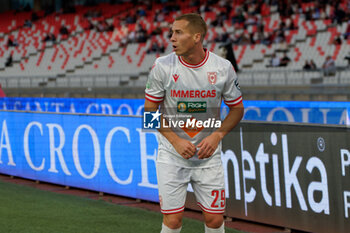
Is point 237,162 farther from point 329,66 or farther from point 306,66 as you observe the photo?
point 306,66

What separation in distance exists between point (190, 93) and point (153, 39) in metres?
30.2

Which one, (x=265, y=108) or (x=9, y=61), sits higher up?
(x=9, y=61)

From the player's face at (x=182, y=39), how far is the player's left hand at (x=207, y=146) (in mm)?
557

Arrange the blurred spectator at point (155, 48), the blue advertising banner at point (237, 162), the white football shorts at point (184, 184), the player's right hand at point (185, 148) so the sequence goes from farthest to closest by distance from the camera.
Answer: the blurred spectator at point (155, 48)
the blue advertising banner at point (237, 162)
the white football shorts at point (184, 184)
the player's right hand at point (185, 148)

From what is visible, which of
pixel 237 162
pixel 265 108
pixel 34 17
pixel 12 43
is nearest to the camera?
pixel 237 162

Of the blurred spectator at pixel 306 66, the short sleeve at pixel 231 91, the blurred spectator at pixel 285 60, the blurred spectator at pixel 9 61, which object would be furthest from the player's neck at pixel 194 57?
the blurred spectator at pixel 9 61

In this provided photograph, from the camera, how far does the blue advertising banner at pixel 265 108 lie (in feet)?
31.5

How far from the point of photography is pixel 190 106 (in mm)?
4145

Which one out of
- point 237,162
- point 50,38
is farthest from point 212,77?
point 50,38

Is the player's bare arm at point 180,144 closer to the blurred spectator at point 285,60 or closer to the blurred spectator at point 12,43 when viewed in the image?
the blurred spectator at point 285,60

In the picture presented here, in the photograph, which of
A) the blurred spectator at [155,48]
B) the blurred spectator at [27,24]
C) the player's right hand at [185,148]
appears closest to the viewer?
the player's right hand at [185,148]

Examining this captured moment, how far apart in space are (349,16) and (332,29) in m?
0.88

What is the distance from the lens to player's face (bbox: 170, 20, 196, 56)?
4.09 m

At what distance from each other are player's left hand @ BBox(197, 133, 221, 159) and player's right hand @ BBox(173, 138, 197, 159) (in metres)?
0.05
